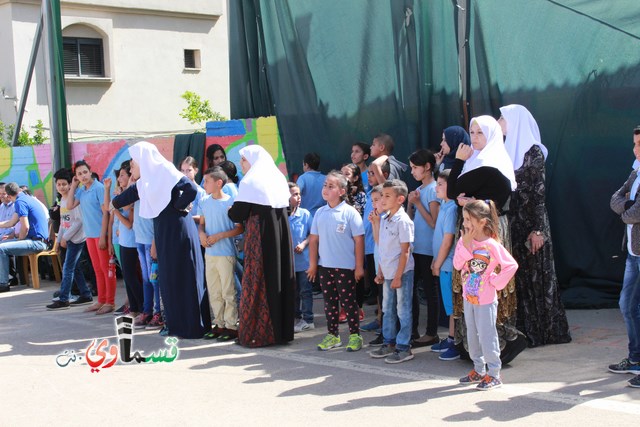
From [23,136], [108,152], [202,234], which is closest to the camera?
[202,234]

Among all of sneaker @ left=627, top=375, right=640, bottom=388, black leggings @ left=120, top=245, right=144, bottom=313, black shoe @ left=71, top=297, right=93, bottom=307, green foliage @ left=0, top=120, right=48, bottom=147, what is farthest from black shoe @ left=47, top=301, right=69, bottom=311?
green foliage @ left=0, top=120, right=48, bottom=147

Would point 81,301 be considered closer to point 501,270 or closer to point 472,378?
point 472,378

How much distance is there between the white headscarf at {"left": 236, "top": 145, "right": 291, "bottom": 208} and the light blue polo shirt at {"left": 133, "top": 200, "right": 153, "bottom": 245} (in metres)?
1.67

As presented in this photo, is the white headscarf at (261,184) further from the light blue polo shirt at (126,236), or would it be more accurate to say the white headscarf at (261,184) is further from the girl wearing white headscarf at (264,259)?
the light blue polo shirt at (126,236)

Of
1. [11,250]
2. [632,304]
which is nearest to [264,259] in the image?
[632,304]

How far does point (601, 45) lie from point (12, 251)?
27.8 ft

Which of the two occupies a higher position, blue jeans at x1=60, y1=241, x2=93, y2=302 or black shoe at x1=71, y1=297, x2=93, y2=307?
Answer: blue jeans at x1=60, y1=241, x2=93, y2=302

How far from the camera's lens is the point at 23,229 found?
12352 mm

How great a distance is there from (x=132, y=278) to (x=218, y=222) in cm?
179

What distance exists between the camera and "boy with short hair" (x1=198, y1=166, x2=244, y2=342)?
8.03 meters

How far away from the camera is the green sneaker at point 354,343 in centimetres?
729

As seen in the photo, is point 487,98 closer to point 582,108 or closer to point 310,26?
point 582,108

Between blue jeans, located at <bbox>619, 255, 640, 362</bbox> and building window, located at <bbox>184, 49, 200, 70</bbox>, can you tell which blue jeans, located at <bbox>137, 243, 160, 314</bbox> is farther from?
building window, located at <bbox>184, 49, 200, 70</bbox>

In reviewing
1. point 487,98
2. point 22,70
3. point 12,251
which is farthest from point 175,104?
point 487,98
